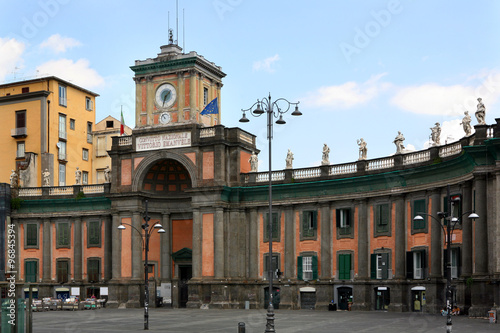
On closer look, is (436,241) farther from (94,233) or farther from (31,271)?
(31,271)

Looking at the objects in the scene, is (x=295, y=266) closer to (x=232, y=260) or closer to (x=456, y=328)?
(x=232, y=260)

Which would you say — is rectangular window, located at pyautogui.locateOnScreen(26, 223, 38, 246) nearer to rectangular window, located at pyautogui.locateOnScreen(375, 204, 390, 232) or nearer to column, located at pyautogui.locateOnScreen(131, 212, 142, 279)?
column, located at pyautogui.locateOnScreen(131, 212, 142, 279)

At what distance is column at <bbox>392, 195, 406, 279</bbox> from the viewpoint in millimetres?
56031

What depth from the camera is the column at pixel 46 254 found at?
73.7 meters

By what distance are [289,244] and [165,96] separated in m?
18.6

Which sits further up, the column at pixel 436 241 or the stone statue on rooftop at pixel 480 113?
the stone statue on rooftop at pixel 480 113

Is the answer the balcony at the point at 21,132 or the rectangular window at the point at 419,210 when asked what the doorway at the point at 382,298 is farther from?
the balcony at the point at 21,132

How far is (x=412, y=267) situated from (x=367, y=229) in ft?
18.8

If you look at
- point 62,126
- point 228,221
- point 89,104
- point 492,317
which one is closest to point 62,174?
point 62,126

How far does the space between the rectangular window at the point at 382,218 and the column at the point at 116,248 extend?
82.4 feet

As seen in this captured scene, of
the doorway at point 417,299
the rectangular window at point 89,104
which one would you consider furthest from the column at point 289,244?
the rectangular window at point 89,104

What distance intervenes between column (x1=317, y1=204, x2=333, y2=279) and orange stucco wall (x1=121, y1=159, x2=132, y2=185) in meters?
19.2

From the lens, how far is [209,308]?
6419cm

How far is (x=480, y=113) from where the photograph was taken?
46.5 m
